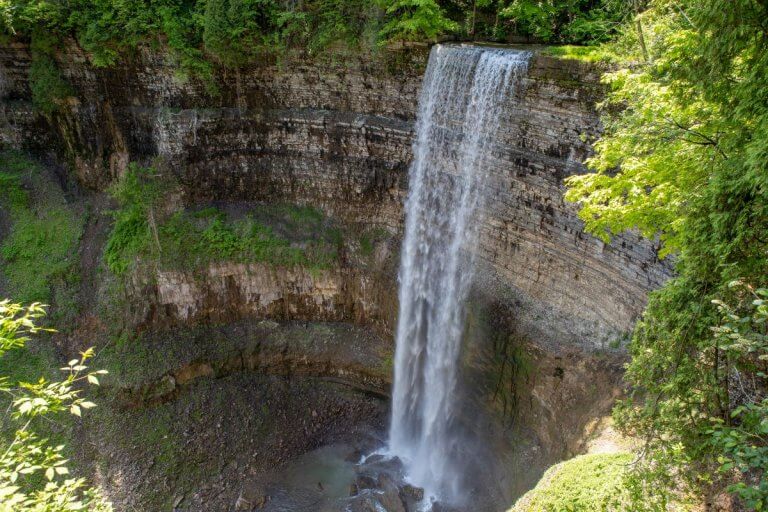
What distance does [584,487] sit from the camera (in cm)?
771

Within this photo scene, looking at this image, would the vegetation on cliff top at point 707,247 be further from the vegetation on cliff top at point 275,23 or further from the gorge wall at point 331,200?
the vegetation on cliff top at point 275,23

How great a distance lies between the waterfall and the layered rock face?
30.0 inches

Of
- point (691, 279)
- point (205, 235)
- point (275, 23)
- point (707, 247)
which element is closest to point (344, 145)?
point (275, 23)

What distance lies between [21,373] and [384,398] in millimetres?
13388

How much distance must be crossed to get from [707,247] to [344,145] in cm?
1538

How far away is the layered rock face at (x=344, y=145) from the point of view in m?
13.8

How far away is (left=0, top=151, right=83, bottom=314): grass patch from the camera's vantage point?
1936 cm

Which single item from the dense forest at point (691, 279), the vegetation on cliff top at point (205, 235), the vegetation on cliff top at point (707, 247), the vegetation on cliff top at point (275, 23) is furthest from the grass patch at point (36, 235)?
the vegetation on cliff top at point (707, 247)

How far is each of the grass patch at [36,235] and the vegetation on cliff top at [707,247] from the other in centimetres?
2067

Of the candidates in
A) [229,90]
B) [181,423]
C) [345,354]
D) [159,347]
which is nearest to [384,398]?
[345,354]

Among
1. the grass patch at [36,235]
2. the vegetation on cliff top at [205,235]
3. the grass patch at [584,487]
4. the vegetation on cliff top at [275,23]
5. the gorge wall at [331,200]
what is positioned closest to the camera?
the grass patch at [584,487]

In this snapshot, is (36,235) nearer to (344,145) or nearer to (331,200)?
(331,200)

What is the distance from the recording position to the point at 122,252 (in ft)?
→ 65.2

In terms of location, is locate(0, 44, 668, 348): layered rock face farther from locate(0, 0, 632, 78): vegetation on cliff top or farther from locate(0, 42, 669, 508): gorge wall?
locate(0, 0, 632, 78): vegetation on cliff top
